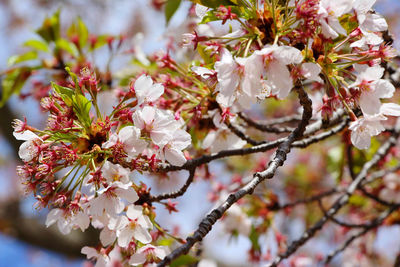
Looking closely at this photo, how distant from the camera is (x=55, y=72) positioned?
2848 mm

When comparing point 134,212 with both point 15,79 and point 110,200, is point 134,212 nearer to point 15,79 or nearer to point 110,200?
point 110,200

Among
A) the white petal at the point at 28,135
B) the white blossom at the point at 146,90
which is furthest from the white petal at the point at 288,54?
the white petal at the point at 28,135

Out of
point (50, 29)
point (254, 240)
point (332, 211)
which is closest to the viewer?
point (332, 211)

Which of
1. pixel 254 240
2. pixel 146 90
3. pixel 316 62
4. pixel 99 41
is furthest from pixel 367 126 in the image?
pixel 99 41

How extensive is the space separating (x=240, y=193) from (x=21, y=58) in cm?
205

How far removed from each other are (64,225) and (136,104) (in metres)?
0.54

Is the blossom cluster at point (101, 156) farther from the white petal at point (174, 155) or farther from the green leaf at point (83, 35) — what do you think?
the green leaf at point (83, 35)

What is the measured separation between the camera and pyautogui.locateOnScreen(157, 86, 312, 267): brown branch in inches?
44.2

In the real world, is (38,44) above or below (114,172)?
below

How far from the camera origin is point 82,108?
4.56 feet

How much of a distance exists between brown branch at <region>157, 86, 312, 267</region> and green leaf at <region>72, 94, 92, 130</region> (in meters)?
0.54

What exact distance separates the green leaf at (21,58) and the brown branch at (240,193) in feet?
6.46

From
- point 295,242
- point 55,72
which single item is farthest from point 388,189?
point 55,72

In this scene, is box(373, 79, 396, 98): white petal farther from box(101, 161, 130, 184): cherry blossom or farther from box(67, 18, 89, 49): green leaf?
box(67, 18, 89, 49): green leaf
